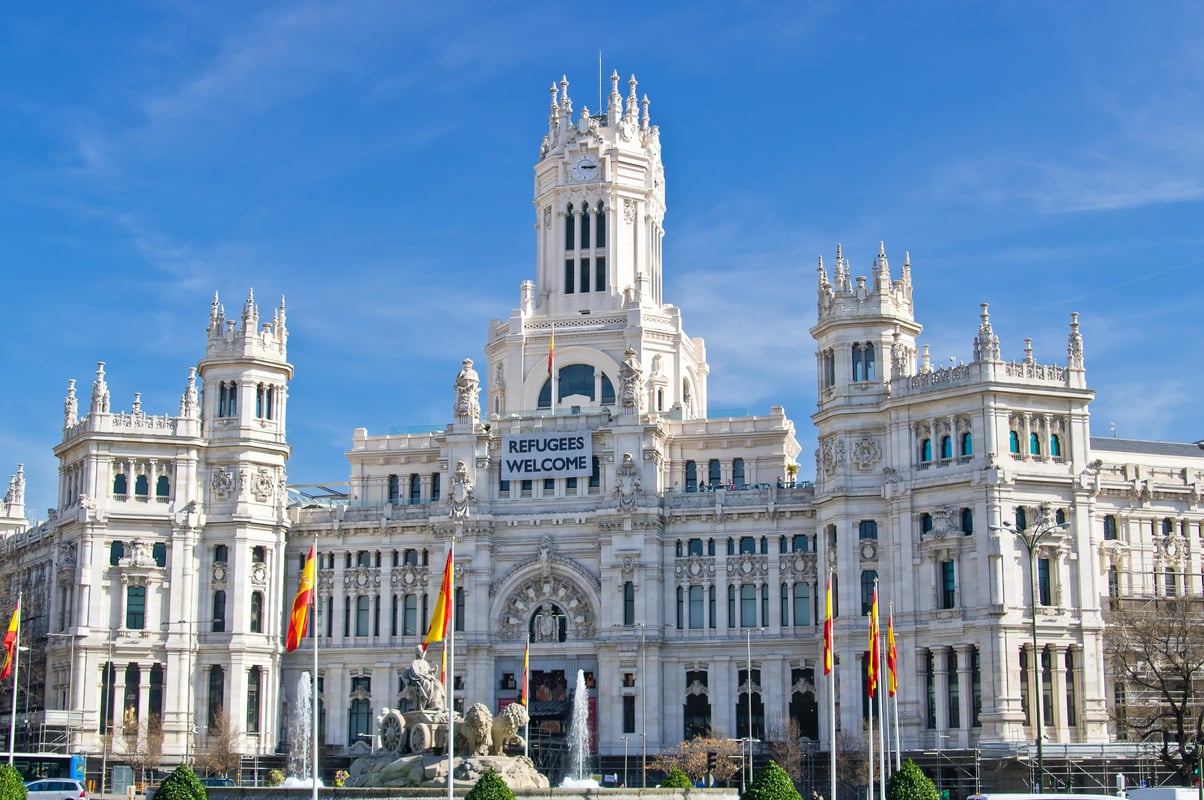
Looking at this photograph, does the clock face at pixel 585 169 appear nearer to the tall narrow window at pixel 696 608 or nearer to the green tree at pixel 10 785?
the tall narrow window at pixel 696 608

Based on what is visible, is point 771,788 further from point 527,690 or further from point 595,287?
point 595,287

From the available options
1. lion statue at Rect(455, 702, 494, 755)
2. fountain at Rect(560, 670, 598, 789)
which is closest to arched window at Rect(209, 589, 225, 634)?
fountain at Rect(560, 670, 598, 789)

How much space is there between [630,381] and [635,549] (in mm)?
11588

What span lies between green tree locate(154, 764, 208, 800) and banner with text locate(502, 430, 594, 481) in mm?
59479

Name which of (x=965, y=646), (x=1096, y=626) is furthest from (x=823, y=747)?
(x=1096, y=626)

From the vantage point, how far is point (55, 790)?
79312mm

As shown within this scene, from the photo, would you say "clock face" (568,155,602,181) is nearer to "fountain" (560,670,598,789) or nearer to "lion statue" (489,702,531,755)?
"fountain" (560,670,598,789)

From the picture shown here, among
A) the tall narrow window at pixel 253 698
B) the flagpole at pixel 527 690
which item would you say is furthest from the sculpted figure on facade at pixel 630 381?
A: the tall narrow window at pixel 253 698

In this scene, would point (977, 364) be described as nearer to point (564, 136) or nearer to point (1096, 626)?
point (1096, 626)

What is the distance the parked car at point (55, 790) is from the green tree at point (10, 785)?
19208 millimetres

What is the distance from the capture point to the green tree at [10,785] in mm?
56403

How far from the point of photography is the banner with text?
4579 inches

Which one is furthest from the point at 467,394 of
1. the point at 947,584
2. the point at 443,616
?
the point at 443,616

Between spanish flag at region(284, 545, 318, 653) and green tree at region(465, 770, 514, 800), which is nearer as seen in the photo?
green tree at region(465, 770, 514, 800)
